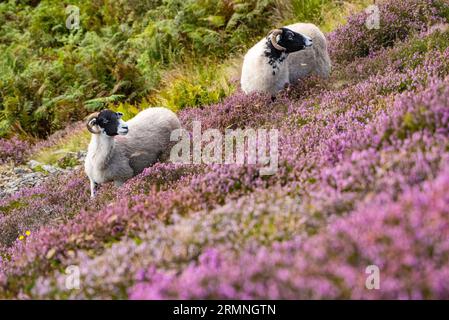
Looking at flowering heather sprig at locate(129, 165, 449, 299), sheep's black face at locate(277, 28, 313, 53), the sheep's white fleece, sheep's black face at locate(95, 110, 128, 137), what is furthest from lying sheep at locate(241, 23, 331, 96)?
flowering heather sprig at locate(129, 165, 449, 299)

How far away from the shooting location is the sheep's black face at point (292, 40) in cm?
831

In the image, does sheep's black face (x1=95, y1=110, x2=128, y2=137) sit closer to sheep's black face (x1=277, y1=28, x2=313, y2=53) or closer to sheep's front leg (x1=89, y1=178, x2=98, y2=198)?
sheep's front leg (x1=89, y1=178, x2=98, y2=198)

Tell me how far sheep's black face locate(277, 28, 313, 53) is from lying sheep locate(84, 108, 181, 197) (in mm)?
2320

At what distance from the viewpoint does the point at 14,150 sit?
502 inches

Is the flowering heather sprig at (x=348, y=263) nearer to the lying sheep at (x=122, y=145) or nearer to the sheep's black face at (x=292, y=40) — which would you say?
the lying sheep at (x=122, y=145)

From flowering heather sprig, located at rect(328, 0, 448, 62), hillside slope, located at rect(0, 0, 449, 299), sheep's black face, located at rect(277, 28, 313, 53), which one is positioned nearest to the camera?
hillside slope, located at rect(0, 0, 449, 299)

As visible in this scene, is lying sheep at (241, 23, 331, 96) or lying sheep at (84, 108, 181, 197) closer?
lying sheep at (84, 108, 181, 197)

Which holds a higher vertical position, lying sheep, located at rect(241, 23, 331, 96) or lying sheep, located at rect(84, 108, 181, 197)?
lying sheep, located at rect(241, 23, 331, 96)

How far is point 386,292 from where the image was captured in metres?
2.81

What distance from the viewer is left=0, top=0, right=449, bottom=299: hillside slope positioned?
2957 millimetres

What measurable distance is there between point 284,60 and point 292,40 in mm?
413

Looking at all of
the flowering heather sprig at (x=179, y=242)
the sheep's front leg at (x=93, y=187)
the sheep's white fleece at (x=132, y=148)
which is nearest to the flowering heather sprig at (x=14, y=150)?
the sheep's white fleece at (x=132, y=148)

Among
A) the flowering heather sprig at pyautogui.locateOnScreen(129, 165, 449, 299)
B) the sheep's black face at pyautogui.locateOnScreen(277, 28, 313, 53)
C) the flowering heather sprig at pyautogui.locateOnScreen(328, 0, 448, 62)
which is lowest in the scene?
the flowering heather sprig at pyautogui.locateOnScreen(129, 165, 449, 299)

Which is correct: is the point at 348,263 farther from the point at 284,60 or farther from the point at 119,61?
the point at 119,61
